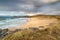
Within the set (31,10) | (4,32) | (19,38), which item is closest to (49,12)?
(31,10)

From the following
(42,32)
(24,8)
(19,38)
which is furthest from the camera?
(24,8)

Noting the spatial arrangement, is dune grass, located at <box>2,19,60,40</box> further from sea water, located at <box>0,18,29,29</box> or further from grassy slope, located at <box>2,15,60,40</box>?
sea water, located at <box>0,18,29,29</box>

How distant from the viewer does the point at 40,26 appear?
1669mm

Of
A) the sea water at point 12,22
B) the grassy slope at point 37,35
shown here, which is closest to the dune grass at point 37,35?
the grassy slope at point 37,35

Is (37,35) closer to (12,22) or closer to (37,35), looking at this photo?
(37,35)

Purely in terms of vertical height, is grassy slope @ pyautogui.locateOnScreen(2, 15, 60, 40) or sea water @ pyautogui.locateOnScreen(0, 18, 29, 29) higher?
sea water @ pyautogui.locateOnScreen(0, 18, 29, 29)

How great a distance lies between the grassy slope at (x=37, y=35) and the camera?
1.53 meters

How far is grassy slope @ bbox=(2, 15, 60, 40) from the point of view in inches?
60.4

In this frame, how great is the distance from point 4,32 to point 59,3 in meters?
1.07

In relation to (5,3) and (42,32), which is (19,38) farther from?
(5,3)

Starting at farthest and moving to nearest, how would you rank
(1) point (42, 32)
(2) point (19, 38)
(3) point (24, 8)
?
(3) point (24, 8)
(1) point (42, 32)
(2) point (19, 38)

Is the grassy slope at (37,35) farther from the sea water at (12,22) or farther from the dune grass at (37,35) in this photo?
the sea water at (12,22)

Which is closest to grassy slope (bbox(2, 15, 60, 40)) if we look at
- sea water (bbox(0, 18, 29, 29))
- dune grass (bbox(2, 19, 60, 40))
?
dune grass (bbox(2, 19, 60, 40))

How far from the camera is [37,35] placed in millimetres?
1579
